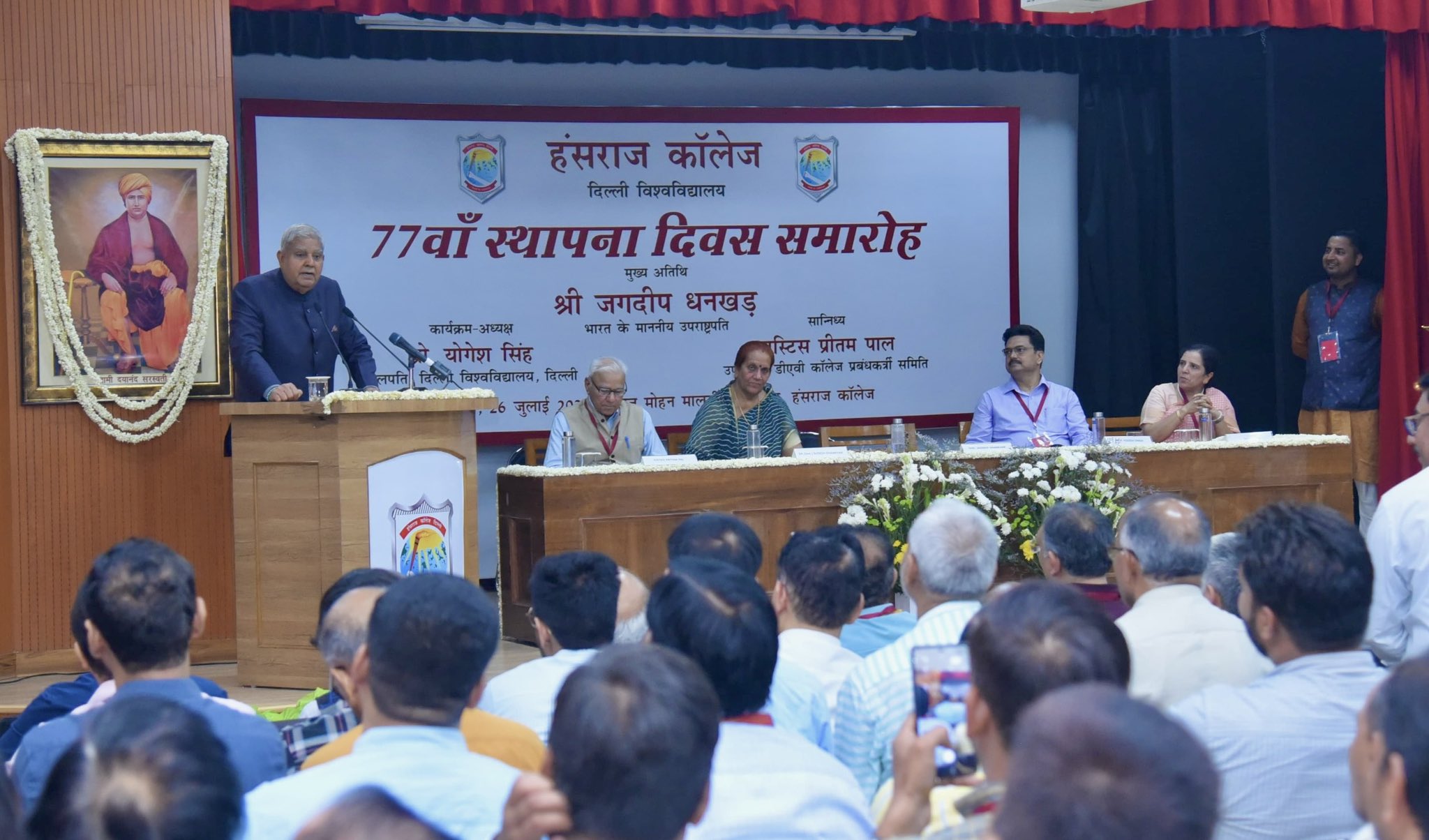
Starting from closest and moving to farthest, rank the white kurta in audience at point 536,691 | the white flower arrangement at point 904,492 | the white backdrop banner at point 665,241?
the white kurta in audience at point 536,691 < the white flower arrangement at point 904,492 < the white backdrop banner at point 665,241

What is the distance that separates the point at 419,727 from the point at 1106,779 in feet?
3.28

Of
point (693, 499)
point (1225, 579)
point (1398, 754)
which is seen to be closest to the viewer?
point (1398, 754)

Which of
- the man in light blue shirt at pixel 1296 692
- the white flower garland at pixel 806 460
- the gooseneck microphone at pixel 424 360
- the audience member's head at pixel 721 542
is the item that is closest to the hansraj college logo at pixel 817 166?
the white flower garland at pixel 806 460

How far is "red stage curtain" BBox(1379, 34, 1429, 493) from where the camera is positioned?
7.09m

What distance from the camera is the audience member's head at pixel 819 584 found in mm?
2789

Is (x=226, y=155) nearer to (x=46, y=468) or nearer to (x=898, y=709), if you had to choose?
(x=46, y=468)

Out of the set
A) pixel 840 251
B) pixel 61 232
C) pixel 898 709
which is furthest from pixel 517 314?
pixel 898 709

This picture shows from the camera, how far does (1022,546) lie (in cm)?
566

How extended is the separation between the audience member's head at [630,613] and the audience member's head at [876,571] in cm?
66

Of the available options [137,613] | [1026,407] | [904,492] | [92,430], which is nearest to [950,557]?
[137,613]

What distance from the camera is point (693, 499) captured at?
18.5ft

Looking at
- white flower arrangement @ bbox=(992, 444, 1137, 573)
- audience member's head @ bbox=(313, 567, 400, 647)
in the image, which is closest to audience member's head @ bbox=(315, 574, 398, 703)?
audience member's head @ bbox=(313, 567, 400, 647)

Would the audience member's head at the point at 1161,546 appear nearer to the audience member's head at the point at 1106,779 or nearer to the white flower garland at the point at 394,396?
the audience member's head at the point at 1106,779

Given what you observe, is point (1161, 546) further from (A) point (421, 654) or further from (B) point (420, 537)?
(B) point (420, 537)
